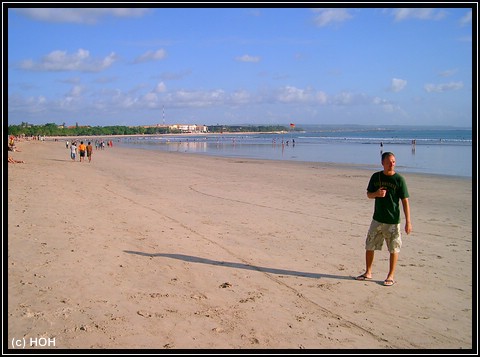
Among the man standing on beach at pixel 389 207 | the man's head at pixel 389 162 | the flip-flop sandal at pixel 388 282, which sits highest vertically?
the man's head at pixel 389 162

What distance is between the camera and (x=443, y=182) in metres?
18.9

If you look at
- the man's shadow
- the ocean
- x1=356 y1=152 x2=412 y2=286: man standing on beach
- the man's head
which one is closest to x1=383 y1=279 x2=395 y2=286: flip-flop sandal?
x1=356 y1=152 x2=412 y2=286: man standing on beach

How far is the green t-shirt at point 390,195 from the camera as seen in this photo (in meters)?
5.48

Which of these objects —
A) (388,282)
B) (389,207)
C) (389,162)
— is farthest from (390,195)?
(388,282)

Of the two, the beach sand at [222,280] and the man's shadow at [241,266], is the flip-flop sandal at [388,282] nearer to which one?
the beach sand at [222,280]

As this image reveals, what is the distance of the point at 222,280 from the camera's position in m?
5.49

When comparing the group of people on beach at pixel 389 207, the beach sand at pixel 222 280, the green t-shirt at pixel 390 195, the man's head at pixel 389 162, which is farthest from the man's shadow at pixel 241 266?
the man's head at pixel 389 162

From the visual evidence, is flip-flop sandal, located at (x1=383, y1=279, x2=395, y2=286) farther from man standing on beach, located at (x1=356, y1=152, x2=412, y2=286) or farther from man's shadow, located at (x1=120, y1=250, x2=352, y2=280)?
man's shadow, located at (x1=120, y1=250, x2=352, y2=280)

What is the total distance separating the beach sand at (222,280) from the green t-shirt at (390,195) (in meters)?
0.95

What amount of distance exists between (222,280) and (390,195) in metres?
2.67

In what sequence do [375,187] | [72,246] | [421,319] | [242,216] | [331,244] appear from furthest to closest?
[242,216]
[331,244]
[72,246]
[375,187]
[421,319]
